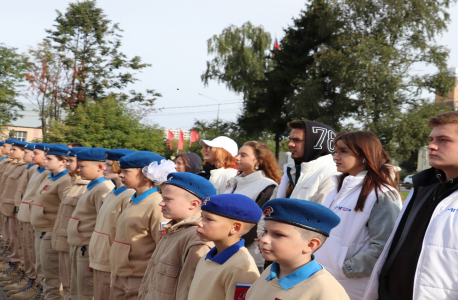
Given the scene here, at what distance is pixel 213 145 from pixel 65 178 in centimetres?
252

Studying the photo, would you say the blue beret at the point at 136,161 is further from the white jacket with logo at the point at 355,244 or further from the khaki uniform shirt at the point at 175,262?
the white jacket with logo at the point at 355,244

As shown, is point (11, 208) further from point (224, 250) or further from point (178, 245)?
point (224, 250)

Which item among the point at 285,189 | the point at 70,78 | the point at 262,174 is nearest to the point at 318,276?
the point at 285,189

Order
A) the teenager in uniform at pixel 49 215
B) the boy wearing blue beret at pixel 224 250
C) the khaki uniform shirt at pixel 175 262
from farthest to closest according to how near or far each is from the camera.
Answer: the teenager in uniform at pixel 49 215 → the khaki uniform shirt at pixel 175 262 → the boy wearing blue beret at pixel 224 250

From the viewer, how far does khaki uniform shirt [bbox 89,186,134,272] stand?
5051 millimetres

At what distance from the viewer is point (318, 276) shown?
2.45 m

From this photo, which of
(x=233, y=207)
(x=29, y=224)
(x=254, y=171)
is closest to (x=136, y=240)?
(x=254, y=171)

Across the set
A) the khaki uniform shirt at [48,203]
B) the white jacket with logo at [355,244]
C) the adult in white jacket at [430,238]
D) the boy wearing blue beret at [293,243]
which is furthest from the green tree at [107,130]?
the boy wearing blue beret at [293,243]

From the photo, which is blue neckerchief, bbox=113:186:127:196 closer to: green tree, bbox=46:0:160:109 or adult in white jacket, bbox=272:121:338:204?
adult in white jacket, bbox=272:121:338:204

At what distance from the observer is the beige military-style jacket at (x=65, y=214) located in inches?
252

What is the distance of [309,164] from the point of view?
13.8 ft

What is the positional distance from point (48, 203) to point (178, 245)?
4258 millimetres

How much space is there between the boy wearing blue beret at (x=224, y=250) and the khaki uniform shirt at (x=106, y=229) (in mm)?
2035


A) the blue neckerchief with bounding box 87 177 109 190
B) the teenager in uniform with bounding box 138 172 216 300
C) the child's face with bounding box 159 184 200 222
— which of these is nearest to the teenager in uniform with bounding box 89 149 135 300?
the blue neckerchief with bounding box 87 177 109 190
